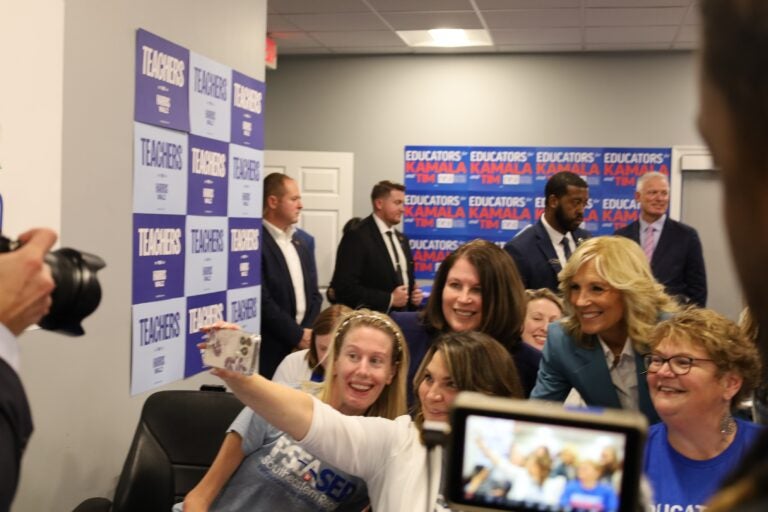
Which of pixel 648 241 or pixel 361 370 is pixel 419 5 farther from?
pixel 361 370

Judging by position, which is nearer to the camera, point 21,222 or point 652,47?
point 21,222

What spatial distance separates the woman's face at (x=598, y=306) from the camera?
2.58 meters

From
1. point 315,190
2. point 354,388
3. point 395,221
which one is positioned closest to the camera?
point 354,388

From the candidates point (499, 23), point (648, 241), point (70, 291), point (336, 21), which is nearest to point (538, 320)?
point (648, 241)

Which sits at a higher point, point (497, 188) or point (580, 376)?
point (497, 188)

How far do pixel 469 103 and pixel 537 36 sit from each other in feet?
3.25

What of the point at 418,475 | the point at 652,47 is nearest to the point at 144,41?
the point at 418,475

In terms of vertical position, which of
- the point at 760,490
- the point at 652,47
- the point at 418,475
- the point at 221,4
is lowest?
the point at 418,475

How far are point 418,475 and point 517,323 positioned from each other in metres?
0.99

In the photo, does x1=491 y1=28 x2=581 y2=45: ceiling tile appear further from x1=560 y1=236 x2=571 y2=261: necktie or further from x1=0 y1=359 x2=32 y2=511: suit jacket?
x1=0 y1=359 x2=32 y2=511: suit jacket

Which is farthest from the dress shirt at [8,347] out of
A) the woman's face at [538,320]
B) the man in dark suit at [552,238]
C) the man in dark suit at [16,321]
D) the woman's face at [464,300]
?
the man in dark suit at [552,238]

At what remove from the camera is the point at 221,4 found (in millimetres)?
3971

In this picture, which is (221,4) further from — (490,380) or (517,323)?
(490,380)

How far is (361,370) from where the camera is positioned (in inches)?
93.1
